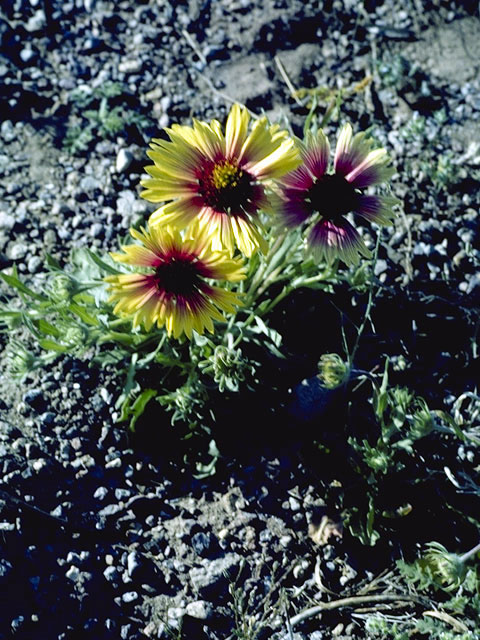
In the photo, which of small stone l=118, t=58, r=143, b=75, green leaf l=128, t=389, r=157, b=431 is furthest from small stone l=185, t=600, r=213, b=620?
small stone l=118, t=58, r=143, b=75

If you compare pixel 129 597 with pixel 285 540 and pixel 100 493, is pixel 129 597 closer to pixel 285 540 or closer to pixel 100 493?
pixel 100 493

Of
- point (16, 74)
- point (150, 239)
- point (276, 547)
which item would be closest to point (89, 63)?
point (16, 74)

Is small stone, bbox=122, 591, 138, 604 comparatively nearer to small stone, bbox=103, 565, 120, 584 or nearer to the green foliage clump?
small stone, bbox=103, 565, 120, 584

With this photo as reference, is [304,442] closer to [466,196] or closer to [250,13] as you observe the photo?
[466,196]

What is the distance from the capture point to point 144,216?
9.28 ft

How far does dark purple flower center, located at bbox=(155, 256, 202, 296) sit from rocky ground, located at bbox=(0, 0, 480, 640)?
736 millimetres

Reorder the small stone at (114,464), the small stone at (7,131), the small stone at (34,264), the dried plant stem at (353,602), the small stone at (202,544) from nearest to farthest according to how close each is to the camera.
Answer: the dried plant stem at (353,602)
the small stone at (202,544)
the small stone at (114,464)
the small stone at (34,264)
the small stone at (7,131)

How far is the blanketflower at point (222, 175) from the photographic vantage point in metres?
1.83

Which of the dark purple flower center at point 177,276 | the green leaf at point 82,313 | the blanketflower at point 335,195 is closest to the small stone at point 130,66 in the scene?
the green leaf at point 82,313

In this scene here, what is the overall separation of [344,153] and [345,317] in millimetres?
750

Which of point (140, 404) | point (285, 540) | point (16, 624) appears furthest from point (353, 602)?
point (16, 624)

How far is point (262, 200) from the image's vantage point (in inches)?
74.8

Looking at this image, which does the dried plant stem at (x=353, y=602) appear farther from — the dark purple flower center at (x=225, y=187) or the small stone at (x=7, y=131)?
the small stone at (x=7, y=131)

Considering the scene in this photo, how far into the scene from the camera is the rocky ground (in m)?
2.21
